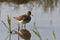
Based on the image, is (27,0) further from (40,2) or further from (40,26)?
(40,26)

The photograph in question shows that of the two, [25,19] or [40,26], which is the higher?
[25,19]

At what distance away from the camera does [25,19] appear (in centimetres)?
515

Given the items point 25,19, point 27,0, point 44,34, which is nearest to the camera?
point 25,19

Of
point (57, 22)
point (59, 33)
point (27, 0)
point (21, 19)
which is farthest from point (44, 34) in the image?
point (27, 0)

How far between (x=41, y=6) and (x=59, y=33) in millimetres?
3719

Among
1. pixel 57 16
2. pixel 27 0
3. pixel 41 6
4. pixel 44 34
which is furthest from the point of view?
pixel 27 0

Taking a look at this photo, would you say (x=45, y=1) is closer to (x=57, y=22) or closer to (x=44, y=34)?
(x=57, y=22)

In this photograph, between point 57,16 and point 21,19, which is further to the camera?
point 57,16

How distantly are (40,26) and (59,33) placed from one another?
0.78m

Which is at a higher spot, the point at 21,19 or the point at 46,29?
the point at 21,19

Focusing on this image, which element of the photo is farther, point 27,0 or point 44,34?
point 27,0

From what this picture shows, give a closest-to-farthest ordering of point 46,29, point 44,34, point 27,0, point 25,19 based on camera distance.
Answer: point 25,19
point 44,34
point 46,29
point 27,0

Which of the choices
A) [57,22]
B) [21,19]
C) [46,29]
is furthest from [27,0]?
[21,19]

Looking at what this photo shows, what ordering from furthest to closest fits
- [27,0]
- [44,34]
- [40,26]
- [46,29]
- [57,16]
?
1. [27,0]
2. [57,16]
3. [40,26]
4. [46,29]
5. [44,34]
